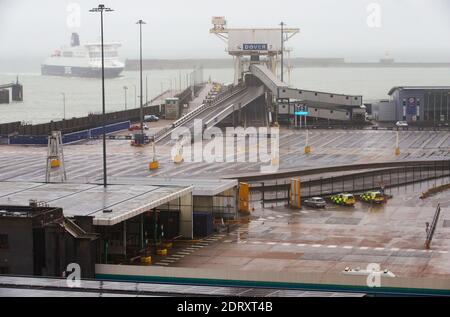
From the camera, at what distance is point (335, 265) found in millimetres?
23328

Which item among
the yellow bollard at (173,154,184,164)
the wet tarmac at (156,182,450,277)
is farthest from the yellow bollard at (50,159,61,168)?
the wet tarmac at (156,182,450,277)

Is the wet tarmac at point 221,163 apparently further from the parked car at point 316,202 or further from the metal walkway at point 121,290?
the metal walkway at point 121,290

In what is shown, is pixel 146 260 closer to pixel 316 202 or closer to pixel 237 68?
pixel 316 202

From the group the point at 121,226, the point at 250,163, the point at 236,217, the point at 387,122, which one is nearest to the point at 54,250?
the point at 121,226

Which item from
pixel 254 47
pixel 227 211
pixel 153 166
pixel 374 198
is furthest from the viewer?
pixel 254 47

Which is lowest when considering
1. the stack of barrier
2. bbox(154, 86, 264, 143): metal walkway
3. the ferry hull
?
the stack of barrier

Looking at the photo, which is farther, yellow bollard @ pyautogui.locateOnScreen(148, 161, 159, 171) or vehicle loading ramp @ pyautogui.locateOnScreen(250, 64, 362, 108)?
vehicle loading ramp @ pyautogui.locateOnScreen(250, 64, 362, 108)

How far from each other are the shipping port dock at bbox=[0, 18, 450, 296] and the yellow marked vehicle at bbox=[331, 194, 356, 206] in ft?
0.15

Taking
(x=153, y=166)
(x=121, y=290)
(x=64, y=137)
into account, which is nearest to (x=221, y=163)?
(x=153, y=166)

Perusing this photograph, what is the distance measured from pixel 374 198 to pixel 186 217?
8164 millimetres

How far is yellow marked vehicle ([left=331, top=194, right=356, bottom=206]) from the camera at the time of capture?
3256 centimetres

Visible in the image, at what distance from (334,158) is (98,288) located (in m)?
29.9

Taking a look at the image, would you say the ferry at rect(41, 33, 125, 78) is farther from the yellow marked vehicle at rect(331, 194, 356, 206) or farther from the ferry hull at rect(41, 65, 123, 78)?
the yellow marked vehicle at rect(331, 194, 356, 206)

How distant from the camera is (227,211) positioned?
30.0 meters
